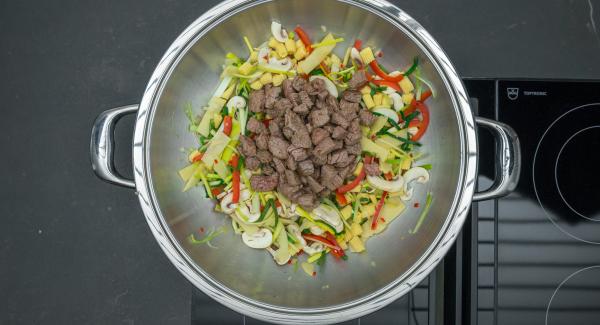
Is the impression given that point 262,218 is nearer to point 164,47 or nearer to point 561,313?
point 164,47

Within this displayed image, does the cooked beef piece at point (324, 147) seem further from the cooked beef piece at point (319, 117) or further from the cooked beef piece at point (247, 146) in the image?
the cooked beef piece at point (247, 146)

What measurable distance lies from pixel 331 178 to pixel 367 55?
0.32 m

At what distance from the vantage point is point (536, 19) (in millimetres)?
1469

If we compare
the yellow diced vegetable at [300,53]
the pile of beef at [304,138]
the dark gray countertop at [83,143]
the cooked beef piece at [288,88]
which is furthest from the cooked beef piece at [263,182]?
the dark gray countertop at [83,143]

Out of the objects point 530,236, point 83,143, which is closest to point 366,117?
point 530,236

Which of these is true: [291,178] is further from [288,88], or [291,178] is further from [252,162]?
→ [288,88]

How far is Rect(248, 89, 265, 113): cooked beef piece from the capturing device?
4.05 ft

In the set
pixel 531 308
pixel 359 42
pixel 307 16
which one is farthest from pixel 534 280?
pixel 307 16

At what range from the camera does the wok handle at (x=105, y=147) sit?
3.71 ft

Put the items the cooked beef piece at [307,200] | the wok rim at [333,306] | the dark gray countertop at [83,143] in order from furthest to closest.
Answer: the dark gray countertop at [83,143] < the cooked beef piece at [307,200] < the wok rim at [333,306]

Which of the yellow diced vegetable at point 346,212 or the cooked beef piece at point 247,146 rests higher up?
the cooked beef piece at point 247,146

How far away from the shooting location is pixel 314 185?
3.99 feet

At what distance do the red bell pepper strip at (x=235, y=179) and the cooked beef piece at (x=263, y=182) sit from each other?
3 centimetres

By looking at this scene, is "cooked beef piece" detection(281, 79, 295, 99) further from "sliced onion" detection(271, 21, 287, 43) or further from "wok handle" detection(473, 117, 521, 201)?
"wok handle" detection(473, 117, 521, 201)
